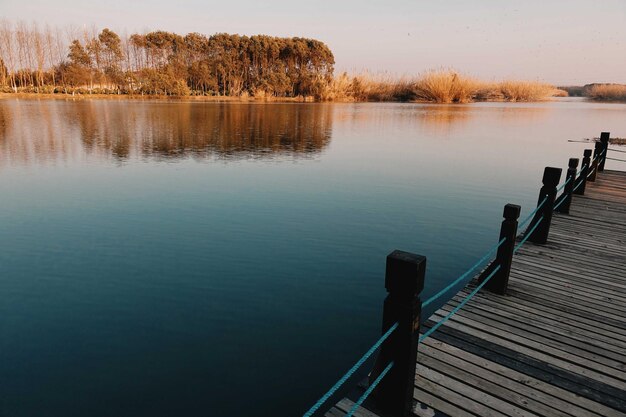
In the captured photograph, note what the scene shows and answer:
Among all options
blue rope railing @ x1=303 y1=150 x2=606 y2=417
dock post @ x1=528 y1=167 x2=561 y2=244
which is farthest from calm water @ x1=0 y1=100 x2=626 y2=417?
dock post @ x1=528 y1=167 x2=561 y2=244

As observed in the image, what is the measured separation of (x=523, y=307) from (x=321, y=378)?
2.64 metres

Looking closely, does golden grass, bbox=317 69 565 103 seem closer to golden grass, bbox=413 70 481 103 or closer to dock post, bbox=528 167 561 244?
golden grass, bbox=413 70 481 103

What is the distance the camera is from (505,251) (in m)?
5.09

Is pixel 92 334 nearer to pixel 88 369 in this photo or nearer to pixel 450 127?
pixel 88 369

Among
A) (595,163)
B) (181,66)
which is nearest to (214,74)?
(181,66)

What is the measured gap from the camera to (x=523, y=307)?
4914mm

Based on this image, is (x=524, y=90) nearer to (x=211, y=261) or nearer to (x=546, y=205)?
(x=546, y=205)

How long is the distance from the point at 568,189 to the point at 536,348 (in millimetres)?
6189

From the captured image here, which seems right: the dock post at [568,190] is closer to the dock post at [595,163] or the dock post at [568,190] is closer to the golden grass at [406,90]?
the dock post at [595,163]

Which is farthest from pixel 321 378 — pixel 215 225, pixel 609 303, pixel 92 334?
pixel 215 225

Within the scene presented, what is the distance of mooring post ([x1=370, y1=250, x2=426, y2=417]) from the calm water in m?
1.61

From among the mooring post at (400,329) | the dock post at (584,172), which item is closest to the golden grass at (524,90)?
the dock post at (584,172)

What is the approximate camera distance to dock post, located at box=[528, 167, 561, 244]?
20.9 feet

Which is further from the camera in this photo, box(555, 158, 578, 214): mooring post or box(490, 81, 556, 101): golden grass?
box(490, 81, 556, 101): golden grass
